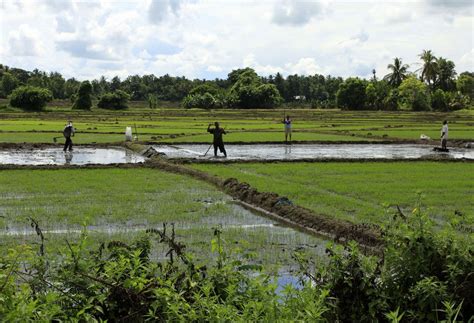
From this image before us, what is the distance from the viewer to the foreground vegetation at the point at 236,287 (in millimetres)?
4102

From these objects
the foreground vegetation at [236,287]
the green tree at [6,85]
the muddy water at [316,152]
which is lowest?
the muddy water at [316,152]

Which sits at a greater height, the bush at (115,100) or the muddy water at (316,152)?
the bush at (115,100)

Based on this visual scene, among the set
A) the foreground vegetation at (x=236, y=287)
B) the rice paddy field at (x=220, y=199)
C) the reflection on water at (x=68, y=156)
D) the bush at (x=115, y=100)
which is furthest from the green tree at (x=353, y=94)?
the foreground vegetation at (x=236, y=287)

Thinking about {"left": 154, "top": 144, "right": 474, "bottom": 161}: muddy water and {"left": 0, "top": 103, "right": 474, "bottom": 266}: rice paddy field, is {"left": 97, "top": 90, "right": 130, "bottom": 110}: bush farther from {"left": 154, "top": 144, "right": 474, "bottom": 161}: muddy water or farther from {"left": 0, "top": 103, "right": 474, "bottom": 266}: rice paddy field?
{"left": 0, "top": 103, "right": 474, "bottom": 266}: rice paddy field

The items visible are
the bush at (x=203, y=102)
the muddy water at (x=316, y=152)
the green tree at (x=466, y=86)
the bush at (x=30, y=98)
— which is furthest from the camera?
the green tree at (x=466, y=86)

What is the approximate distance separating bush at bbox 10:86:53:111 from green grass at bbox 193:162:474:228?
53.8 metres

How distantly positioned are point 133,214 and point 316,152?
1764cm

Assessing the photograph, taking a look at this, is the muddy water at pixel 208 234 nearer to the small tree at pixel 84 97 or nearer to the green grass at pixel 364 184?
the green grass at pixel 364 184

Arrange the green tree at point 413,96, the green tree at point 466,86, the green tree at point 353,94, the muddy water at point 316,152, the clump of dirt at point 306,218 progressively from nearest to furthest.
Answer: the clump of dirt at point 306,218
the muddy water at point 316,152
the green tree at point 413,96
the green tree at point 353,94
the green tree at point 466,86

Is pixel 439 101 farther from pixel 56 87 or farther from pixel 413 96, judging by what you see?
pixel 56 87

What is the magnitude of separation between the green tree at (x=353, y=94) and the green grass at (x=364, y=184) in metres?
63.2

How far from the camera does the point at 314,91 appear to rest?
402 ft

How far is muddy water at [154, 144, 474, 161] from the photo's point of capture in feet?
88.4

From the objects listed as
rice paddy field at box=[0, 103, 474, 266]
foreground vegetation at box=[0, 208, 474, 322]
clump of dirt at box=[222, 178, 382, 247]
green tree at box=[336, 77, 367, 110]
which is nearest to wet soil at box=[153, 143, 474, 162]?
rice paddy field at box=[0, 103, 474, 266]
